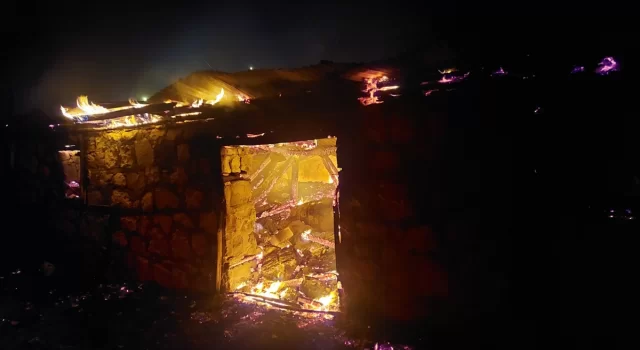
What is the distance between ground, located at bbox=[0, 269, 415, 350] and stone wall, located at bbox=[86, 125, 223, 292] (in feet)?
1.43

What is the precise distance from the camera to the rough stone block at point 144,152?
5.43m

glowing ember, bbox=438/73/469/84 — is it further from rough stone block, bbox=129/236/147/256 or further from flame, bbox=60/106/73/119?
flame, bbox=60/106/73/119

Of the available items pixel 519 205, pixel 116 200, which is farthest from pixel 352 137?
pixel 116 200

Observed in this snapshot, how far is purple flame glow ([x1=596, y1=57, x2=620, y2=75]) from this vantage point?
9.66 feet

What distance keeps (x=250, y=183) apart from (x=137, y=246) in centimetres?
231

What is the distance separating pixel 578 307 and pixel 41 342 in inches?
254

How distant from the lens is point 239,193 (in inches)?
213

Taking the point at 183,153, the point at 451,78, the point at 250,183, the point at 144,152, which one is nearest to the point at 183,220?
the point at 183,153

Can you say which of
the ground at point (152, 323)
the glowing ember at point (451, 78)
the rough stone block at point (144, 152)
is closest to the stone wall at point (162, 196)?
the rough stone block at point (144, 152)

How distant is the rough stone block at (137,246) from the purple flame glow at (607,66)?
22.1 ft

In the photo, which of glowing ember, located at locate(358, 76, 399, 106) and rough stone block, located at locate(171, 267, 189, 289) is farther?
rough stone block, located at locate(171, 267, 189, 289)

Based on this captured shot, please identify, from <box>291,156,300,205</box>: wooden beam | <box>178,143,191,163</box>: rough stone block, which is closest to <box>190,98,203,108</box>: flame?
<box>178,143,191,163</box>: rough stone block

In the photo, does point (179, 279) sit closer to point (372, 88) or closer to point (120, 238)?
point (120, 238)

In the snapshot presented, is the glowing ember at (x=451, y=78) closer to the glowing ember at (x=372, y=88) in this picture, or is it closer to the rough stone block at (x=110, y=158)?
the glowing ember at (x=372, y=88)
